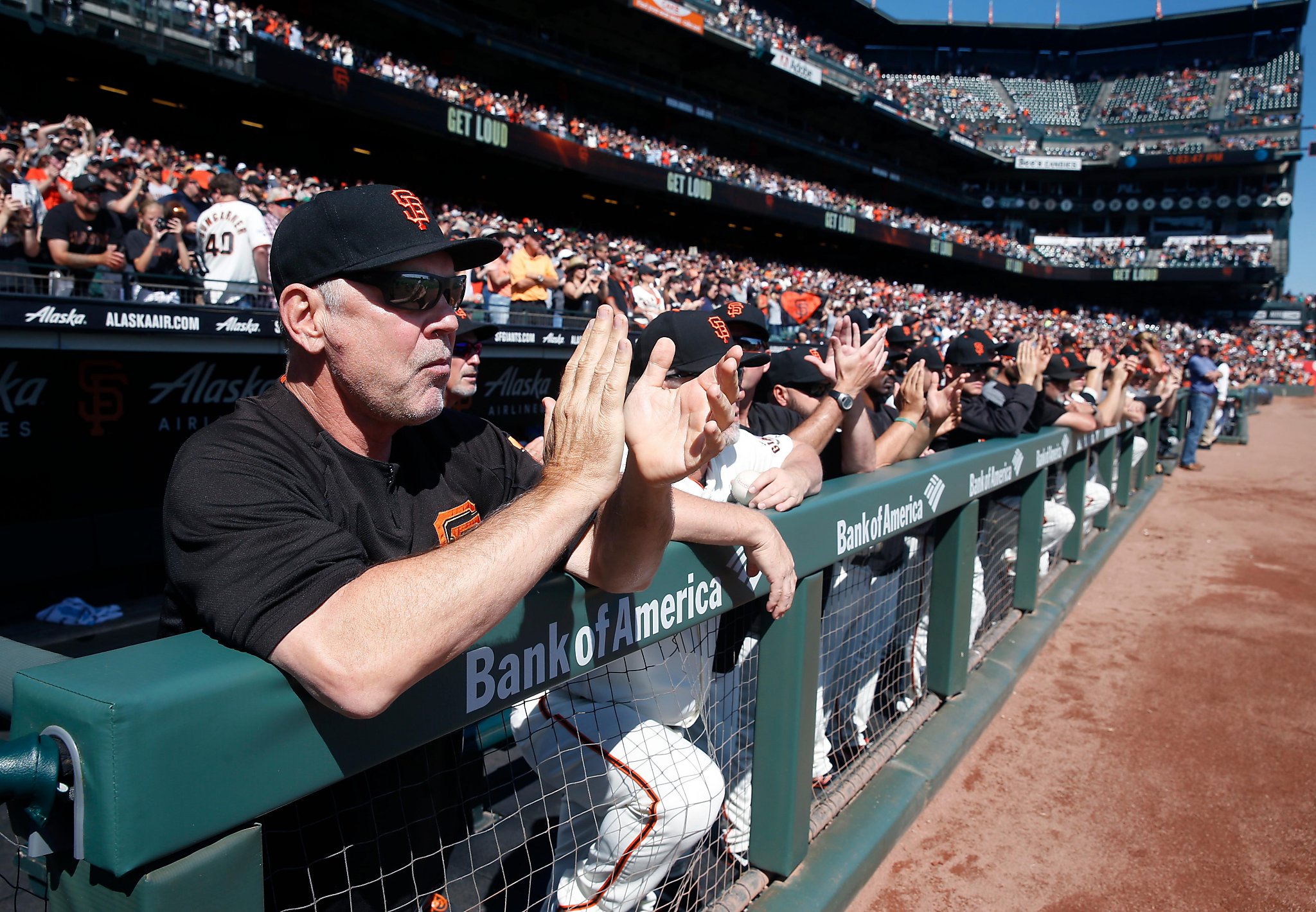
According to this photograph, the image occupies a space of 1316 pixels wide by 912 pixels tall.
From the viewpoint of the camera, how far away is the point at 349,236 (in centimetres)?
139

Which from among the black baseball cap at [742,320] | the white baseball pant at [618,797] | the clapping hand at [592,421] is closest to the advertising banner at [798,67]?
the black baseball cap at [742,320]

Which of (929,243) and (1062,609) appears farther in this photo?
(929,243)

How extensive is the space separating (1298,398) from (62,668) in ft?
126

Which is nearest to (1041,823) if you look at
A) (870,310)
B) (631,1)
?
(870,310)

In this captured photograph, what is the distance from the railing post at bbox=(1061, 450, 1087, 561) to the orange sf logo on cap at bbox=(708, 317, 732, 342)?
3.95 metres

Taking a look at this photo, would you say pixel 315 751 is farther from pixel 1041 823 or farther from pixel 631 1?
pixel 631 1

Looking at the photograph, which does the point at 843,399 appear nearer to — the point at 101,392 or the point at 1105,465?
the point at 1105,465

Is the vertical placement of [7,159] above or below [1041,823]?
above

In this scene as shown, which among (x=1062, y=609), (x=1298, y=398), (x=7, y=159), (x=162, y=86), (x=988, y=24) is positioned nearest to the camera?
(x=1062, y=609)

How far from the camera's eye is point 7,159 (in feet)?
22.6

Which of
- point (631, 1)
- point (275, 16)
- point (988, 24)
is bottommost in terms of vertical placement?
point (275, 16)

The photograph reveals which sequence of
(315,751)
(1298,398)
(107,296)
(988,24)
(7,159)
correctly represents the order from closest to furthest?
1. (315,751)
2. (107,296)
3. (7,159)
4. (1298,398)
5. (988,24)

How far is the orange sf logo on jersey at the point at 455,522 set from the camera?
5.20ft

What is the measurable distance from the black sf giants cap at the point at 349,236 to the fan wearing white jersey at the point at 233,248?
18.0ft
